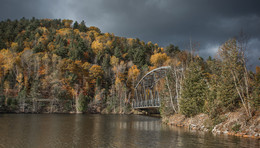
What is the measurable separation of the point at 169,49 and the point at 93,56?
34.6 metres

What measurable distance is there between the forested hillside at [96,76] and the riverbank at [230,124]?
2.37 feet

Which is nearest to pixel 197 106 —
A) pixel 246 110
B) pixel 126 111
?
pixel 246 110

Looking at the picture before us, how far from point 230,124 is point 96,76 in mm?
54422

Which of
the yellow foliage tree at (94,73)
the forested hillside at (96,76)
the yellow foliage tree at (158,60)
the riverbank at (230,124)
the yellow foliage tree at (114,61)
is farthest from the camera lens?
the yellow foliage tree at (158,60)

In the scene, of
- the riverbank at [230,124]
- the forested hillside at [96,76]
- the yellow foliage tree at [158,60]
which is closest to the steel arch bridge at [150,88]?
the forested hillside at [96,76]

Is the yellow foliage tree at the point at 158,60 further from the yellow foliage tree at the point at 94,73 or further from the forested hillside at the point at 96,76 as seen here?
the yellow foliage tree at the point at 94,73

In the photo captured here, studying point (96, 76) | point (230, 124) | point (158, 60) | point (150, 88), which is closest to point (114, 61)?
point (96, 76)

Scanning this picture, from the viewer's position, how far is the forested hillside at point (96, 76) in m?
20.0

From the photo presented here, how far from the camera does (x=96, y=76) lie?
224 feet

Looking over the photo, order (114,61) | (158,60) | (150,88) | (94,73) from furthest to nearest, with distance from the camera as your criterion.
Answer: (158,60)
(114,61)
(94,73)
(150,88)

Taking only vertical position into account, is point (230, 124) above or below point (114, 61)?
below

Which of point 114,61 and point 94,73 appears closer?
point 94,73

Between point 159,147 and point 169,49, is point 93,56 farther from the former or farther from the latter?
point 159,147

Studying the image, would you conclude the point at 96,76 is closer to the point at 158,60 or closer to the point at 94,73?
the point at 94,73
